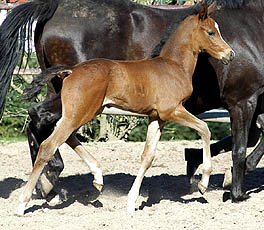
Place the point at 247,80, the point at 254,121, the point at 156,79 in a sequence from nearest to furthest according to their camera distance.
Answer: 1. the point at 156,79
2. the point at 247,80
3. the point at 254,121

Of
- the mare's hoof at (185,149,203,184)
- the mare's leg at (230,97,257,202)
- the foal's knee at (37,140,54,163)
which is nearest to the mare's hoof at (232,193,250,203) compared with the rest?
the mare's leg at (230,97,257,202)

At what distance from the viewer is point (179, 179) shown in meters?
6.43

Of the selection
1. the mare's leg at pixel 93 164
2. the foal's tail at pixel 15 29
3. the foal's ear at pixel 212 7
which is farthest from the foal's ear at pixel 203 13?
the mare's leg at pixel 93 164

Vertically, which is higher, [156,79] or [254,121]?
[156,79]

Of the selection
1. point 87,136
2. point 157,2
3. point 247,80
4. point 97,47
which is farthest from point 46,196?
point 157,2

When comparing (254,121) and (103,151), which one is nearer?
(254,121)

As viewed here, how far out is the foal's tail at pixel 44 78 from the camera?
15.1 ft

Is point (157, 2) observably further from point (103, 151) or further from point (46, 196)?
point (46, 196)

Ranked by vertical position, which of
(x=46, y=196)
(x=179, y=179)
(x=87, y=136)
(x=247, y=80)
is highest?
(x=247, y=80)

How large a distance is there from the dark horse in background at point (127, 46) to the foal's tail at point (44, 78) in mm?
509

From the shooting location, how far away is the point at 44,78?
4.66 meters

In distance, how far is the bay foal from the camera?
4484 mm

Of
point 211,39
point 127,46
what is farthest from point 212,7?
point 127,46

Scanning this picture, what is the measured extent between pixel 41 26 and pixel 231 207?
87.7 inches
